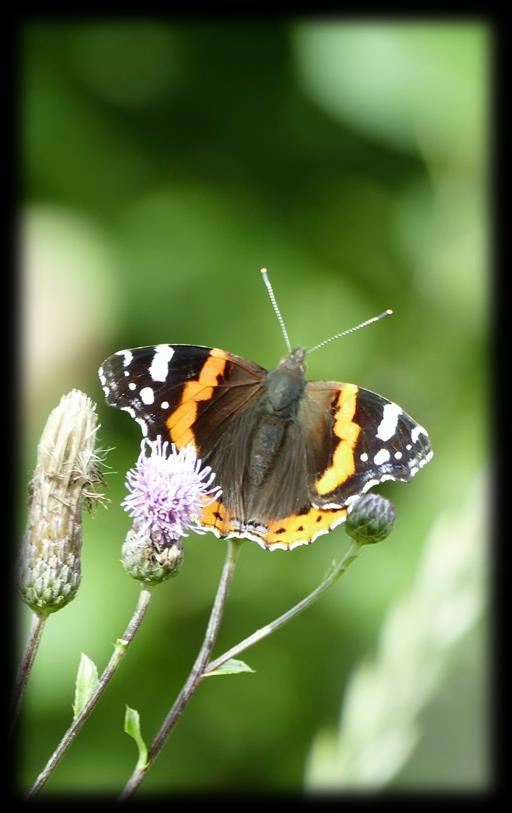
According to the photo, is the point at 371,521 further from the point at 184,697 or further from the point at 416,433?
the point at 184,697

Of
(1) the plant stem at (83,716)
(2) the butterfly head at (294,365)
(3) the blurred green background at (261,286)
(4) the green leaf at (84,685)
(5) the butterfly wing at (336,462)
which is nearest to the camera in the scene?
(1) the plant stem at (83,716)

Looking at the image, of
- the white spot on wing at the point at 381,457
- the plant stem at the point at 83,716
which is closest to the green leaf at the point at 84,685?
the plant stem at the point at 83,716

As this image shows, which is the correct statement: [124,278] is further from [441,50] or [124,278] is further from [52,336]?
[441,50]

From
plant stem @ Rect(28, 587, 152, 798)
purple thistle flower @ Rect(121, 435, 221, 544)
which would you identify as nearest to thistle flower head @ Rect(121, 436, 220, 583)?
purple thistle flower @ Rect(121, 435, 221, 544)

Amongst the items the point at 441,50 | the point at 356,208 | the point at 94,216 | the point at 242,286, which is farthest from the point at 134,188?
the point at 441,50

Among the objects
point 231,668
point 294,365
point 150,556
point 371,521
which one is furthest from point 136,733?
point 294,365

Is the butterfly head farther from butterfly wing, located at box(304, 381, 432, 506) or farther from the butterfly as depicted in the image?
butterfly wing, located at box(304, 381, 432, 506)

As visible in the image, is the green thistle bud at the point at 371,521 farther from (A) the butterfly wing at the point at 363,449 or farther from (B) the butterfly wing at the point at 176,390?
(B) the butterfly wing at the point at 176,390
